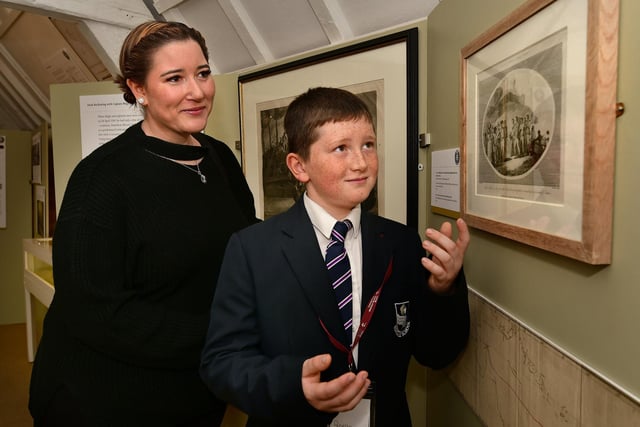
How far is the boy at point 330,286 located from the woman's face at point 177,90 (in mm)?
345

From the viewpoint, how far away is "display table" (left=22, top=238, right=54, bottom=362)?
3.46 metres

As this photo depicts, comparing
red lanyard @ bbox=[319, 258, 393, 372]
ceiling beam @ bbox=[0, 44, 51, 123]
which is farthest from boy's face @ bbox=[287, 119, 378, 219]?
ceiling beam @ bbox=[0, 44, 51, 123]

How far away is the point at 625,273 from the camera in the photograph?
0.76m

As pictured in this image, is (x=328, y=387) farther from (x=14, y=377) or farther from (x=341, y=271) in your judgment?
(x=14, y=377)

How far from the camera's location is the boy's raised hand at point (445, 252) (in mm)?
1059

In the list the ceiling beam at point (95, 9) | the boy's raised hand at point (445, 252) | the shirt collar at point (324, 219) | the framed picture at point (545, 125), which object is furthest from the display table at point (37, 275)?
the framed picture at point (545, 125)

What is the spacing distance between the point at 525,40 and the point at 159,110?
1019 millimetres

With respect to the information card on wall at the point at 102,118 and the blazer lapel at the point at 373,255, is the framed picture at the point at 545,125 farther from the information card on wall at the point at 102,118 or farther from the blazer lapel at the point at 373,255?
the information card on wall at the point at 102,118

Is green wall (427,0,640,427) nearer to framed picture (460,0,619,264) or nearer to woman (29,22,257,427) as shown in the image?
framed picture (460,0,619,264)

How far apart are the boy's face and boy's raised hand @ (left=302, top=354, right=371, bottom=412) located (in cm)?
40

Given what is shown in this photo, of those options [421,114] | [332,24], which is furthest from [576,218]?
[332,24]

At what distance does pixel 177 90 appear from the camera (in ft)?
4.45

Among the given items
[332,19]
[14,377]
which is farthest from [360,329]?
[14,377]

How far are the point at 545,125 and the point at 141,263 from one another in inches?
43.3
